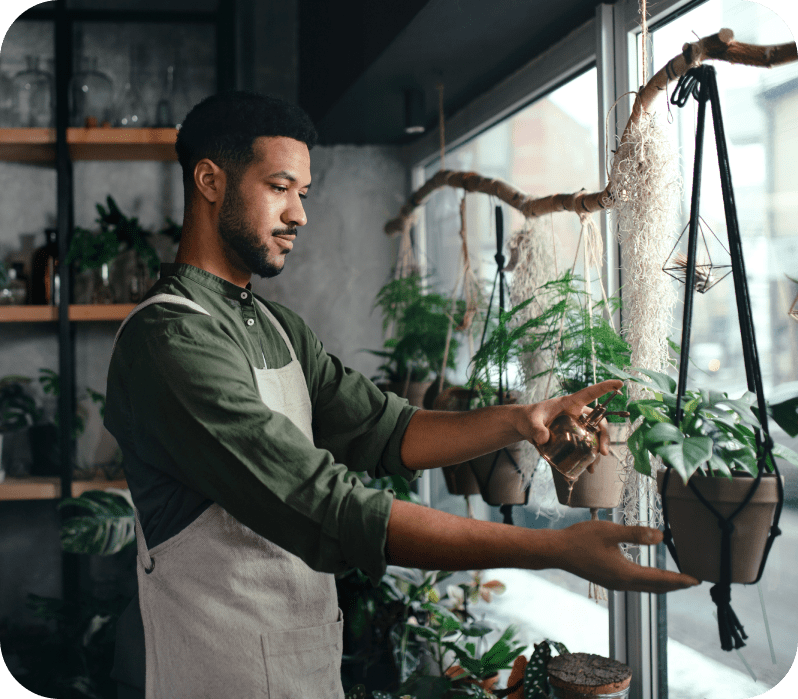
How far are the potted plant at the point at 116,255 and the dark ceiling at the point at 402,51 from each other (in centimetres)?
73

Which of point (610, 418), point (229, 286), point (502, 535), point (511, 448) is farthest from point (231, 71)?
point (502, 535)

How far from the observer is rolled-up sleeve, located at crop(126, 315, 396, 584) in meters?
0.73

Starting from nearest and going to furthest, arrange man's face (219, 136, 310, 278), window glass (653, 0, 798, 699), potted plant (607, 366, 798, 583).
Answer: potted plant (607, 366, 798, 583) → man's face (219, 136, 310, 278) → window glass (653, 0, 798, 699)

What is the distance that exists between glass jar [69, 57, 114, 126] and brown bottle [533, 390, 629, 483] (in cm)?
196

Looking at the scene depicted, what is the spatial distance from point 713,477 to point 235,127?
0.81m

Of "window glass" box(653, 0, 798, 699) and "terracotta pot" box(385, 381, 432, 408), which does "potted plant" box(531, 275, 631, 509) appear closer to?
"window glass" box(653, 0, 798, 699)

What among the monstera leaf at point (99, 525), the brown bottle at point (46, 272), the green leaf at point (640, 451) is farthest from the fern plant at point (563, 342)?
the brown bottle at point (46, 272)

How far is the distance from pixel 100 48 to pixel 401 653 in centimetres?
227

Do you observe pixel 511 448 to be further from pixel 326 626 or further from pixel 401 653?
pixel 401 653

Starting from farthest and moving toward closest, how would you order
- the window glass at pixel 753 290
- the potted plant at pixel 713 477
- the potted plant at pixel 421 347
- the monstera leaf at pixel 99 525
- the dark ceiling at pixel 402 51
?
the potted plant at pixel 421 347 < the monstera leaf at pixel 99 525 < the dark ceiling at pixel 402 51 < the window glass at pixel 753 290 < the potted plant at pixel 713 477

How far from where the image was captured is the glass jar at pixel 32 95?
2299 mm

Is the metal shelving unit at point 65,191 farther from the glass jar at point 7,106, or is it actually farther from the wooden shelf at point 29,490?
the glass jar at point 7,106

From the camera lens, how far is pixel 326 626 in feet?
3.43

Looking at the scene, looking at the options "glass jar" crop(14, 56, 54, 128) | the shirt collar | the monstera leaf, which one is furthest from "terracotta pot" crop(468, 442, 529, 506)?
"glass jar" crop(14, 56, 54, 128)
